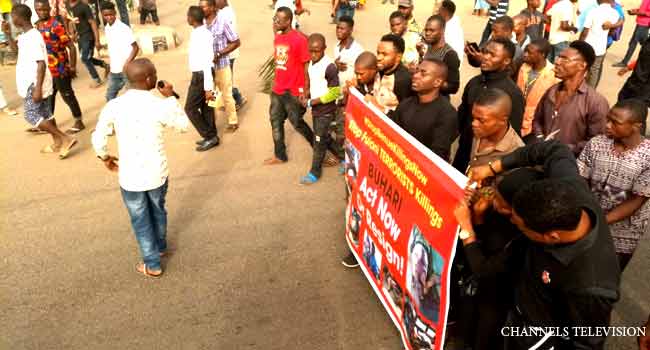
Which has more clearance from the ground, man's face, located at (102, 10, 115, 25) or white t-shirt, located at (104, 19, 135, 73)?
man's face, located at (102, 10, 115, 25)

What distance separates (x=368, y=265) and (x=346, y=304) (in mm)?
369

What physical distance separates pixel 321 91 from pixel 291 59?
627 mm

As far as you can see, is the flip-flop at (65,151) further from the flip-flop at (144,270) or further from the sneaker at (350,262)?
the sneaker at (350,262)

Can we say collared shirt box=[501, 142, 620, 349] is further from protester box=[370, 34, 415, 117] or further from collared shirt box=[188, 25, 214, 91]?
collared shirt box=[188, 25, 214, 91]

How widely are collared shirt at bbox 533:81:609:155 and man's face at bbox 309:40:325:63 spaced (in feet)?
7.89

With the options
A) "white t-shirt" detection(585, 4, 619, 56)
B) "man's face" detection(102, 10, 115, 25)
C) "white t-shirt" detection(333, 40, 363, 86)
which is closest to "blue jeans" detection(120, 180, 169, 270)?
"white t-shirt" detection(333, 40, 363, 86)

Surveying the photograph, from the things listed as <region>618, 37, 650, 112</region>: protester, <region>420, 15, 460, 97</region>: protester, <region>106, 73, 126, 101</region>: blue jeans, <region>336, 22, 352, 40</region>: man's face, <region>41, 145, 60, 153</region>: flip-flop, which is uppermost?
<region>336, 22, 352, 40</region>: man's face

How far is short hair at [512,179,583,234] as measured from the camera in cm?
185

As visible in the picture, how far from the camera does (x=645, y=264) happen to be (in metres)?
4.19

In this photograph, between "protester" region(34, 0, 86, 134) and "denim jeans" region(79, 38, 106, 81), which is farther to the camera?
"denim jeans" region(79, 38, 106, 81)

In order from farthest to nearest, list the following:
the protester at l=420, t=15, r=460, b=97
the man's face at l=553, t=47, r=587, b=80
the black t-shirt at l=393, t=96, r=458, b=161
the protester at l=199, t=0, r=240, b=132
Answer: the protester at l=199, t=0, r=240, b=132 < the protester at l=420, t=15, r=460, b=97 < the man's face at l=553, t=47, r=587, b=80 < the black t-shirt at l=393, t=96, r=458, b=161

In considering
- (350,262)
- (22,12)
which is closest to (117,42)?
(22,12)

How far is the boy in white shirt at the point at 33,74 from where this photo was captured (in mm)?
5766

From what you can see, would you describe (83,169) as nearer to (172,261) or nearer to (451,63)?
(172,261)
